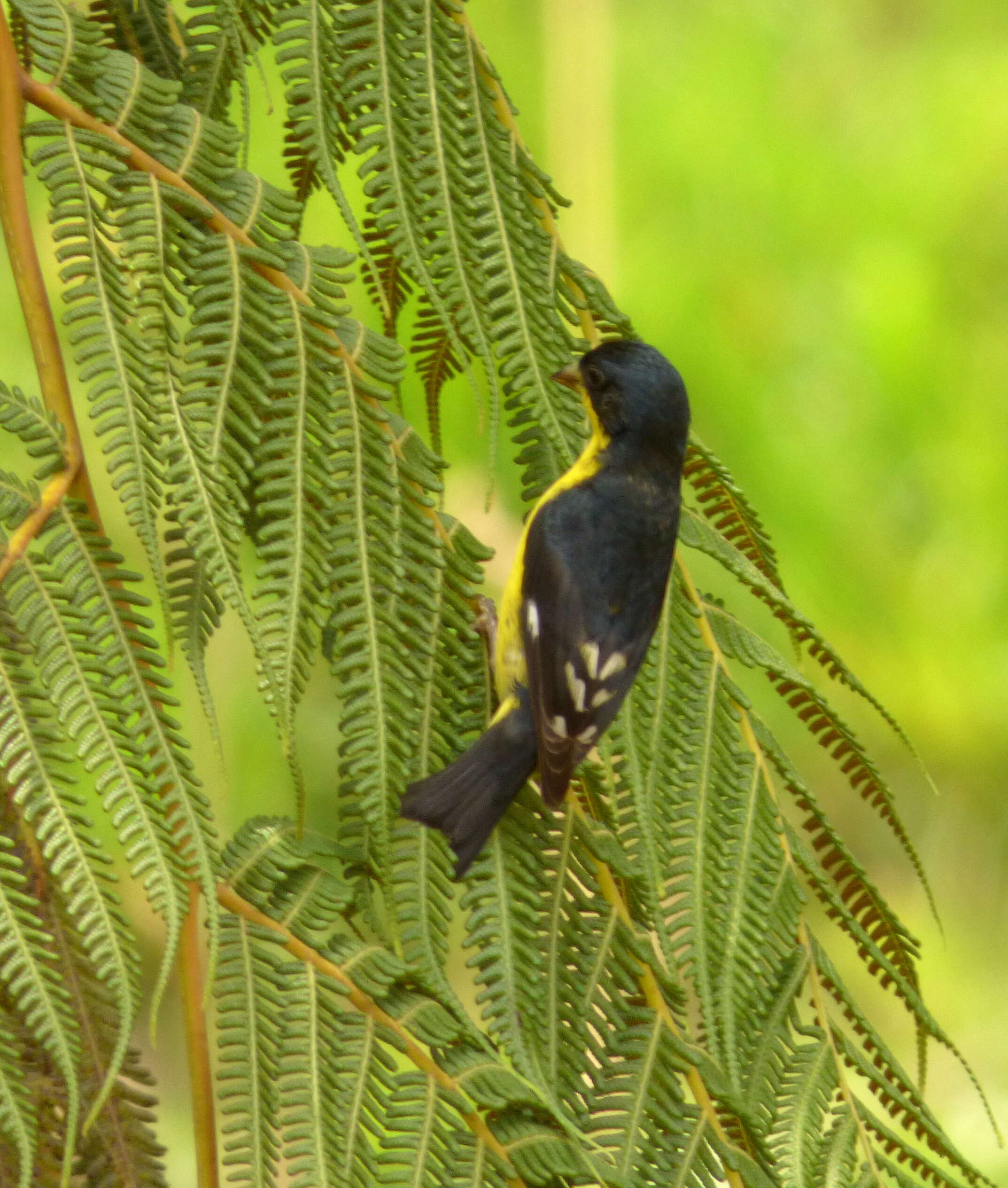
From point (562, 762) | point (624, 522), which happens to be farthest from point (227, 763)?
point (562, 762)

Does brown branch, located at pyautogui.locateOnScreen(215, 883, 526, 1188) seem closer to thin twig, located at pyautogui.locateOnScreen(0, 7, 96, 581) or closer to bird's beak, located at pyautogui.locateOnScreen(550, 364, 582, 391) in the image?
thin twig, located at pyautogui.locateOnScreen(0, 7, 96, 581)

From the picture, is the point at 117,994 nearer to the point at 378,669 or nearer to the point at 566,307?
the point at 378,669

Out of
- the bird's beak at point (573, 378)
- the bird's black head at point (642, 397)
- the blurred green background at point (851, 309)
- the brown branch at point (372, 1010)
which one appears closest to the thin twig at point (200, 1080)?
the brown branch at point (372, 1010)

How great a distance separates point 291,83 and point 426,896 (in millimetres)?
562

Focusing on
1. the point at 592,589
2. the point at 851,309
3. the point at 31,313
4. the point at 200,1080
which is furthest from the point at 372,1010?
the point at 851,309

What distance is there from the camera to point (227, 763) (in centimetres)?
249

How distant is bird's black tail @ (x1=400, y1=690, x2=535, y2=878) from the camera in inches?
33.2

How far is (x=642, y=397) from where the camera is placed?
1.38m

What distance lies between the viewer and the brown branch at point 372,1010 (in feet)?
2.64

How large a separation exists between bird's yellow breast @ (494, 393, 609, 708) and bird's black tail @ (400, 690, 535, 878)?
0.04 meters

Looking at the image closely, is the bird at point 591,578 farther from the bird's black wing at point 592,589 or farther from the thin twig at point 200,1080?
the thin twig at point 200,1080

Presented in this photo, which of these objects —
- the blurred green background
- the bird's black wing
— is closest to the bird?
the bird's black wing

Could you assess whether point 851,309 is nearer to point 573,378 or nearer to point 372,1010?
point 573,378

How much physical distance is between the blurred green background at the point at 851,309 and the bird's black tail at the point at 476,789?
1.92m
